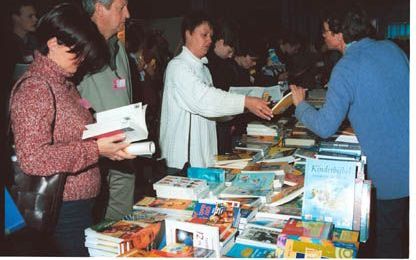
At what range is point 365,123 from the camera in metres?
1.95

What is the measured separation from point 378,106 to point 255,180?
2.32 ft

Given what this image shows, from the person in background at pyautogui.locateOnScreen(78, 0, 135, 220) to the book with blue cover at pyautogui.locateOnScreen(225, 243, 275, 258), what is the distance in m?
0.95

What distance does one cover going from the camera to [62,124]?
5.11ft

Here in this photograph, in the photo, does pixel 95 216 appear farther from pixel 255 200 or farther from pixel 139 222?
pixel 255 200

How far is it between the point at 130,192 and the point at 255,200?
0.82m

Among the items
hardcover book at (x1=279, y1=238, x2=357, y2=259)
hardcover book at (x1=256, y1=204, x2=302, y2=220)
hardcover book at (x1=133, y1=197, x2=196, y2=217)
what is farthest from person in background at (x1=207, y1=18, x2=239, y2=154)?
hardcover book at (x1=279, y1=238, x2=357, y2=259)

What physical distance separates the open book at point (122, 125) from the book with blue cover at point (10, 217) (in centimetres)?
44

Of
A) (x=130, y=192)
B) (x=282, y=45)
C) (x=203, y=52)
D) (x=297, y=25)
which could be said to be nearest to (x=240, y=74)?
(x=203, y=52)

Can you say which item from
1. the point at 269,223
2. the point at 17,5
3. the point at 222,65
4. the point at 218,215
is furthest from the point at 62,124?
the point at 17,5

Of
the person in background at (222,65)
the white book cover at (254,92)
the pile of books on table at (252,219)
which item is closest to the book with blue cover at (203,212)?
the pile of books on table at (252,219)

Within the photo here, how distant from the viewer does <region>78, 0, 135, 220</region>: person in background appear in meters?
2.07

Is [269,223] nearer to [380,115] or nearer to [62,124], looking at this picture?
[380,115]

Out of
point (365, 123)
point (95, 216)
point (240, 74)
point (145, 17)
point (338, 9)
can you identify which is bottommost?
point (95, 216)

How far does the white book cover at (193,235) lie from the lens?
4.61ft
